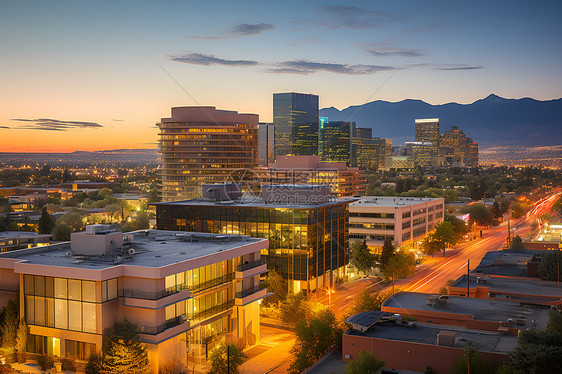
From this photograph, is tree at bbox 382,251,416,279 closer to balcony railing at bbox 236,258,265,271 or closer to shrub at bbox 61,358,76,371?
balcony railing at bbox 236,258,265,271

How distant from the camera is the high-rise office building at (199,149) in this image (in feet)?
548

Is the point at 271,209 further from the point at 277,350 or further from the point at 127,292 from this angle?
the point at 127,292

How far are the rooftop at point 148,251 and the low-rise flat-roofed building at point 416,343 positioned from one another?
15033 millimetres

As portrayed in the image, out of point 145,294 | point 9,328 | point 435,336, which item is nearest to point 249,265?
point 145,294

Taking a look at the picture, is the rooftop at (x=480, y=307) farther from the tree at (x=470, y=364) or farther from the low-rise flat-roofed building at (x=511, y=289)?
the tree at (x=470, y=364)

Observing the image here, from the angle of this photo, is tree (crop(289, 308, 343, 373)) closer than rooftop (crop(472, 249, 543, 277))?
Yes

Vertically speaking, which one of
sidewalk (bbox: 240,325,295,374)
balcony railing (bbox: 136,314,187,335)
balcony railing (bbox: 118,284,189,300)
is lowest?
sidewalk (bbox: 240,325,295,374)

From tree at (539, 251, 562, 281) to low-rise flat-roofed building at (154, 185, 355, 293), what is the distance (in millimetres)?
25535

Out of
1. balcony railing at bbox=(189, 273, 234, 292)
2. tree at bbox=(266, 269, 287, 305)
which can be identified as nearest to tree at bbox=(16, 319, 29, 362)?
balcony railing at bbox=(189, 273, 234, 292)

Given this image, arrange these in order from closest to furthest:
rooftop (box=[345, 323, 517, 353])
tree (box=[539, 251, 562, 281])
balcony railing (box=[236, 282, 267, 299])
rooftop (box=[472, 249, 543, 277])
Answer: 1. rooftop (box=[345, 323, 517, 353])
2. balcony railing (box=[236, 282, 267, 299])
3. tree (box=[539, 251, 562, 281])
4. rooftop (box=[472, 249, 543, 277])

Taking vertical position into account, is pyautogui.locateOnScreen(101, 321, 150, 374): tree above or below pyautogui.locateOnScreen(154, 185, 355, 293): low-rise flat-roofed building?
below

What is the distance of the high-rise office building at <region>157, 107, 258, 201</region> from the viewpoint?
16700cm

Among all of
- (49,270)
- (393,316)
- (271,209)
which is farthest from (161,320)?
(271,209)

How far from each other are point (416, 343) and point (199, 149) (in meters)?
137
